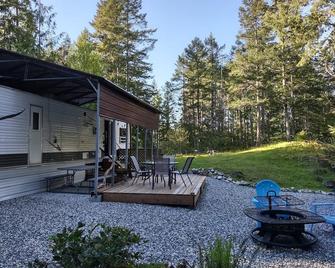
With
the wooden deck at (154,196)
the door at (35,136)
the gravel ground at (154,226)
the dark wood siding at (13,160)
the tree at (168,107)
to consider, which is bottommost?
the gravel ground at (154,226)

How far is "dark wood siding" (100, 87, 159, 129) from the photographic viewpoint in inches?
302

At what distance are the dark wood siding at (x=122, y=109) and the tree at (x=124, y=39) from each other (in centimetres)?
1196

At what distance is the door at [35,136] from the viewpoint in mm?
8109

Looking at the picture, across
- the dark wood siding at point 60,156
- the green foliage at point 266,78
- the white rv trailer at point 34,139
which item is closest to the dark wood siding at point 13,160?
the white rv trailer at point 34,139

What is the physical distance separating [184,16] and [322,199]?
1560cm

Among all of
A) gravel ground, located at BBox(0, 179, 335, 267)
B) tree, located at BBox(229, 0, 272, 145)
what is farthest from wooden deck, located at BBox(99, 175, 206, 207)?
tree, located at BBox(229, 0, 272, 145)

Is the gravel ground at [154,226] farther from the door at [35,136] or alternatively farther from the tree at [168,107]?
the tree at [168,107]

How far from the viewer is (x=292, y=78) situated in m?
22.0

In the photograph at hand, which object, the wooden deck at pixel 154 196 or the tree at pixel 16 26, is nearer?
the wooden deck at pixel 154 196

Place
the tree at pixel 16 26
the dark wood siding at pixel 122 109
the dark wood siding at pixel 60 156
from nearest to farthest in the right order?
the dark wood siding at pixel 122 109 → the dark wood siding at pixel 60 156 → the tree at pixel 16 26

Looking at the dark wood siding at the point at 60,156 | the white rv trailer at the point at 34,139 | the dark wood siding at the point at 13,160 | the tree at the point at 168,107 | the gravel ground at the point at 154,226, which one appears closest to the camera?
the gravel ground at the point at 154,226

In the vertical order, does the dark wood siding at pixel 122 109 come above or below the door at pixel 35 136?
above

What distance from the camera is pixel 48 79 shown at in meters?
7.69

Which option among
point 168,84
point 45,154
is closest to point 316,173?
point 45,154
